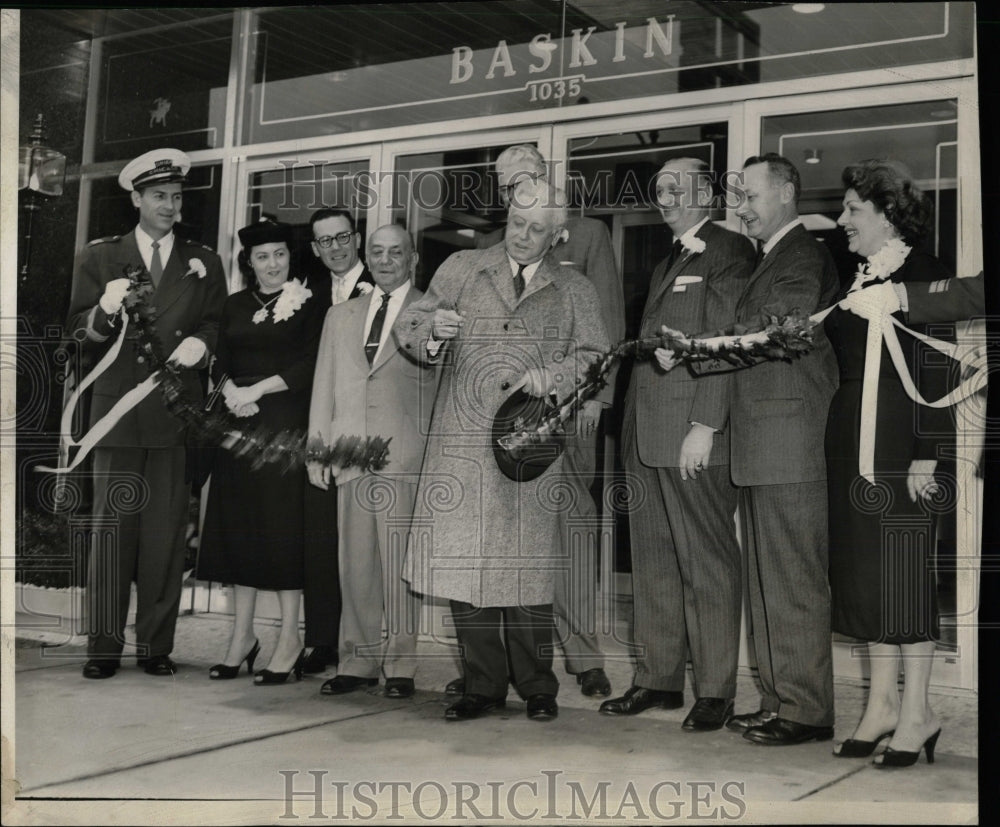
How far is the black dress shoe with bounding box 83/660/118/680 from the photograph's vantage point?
4004 mm

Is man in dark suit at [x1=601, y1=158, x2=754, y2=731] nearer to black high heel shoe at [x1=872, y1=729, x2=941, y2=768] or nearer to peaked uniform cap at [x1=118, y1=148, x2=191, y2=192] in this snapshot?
black high heel shoe at [x1=872, y1=729, x2=941, y2=768]

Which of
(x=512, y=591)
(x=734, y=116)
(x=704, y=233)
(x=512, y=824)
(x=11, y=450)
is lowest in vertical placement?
(x=512, y=824)

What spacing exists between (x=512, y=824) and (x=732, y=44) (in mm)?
2708

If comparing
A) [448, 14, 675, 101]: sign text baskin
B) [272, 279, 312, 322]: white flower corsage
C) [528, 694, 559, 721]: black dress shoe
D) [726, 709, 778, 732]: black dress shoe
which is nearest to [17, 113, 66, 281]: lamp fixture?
[272, 279, 312, 322]: white flower corsage

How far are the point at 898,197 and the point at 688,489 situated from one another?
46.7 inches

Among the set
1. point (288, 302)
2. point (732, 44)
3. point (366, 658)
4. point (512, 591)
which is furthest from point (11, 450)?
point (732, 44)

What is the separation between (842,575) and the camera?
11.8 feet

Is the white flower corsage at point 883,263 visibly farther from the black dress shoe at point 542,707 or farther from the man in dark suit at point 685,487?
the black dress shoe at point 542,707

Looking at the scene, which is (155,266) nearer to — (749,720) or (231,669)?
(231,669)

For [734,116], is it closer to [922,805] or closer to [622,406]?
A: [622,406]

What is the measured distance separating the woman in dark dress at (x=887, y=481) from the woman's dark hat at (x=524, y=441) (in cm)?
94

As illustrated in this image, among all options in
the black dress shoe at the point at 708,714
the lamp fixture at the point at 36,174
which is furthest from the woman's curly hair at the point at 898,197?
the lamp fixture at the point at 36,174

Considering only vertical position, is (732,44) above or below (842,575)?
above

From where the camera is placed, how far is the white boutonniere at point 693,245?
146 inches
